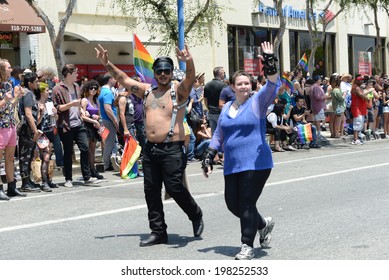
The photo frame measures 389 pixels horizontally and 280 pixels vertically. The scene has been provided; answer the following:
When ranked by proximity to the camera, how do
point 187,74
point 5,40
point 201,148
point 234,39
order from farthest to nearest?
1. point 234,39
2. point 5,40
3. point 201,148
4. point 187,74

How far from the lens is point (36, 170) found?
39.4ft

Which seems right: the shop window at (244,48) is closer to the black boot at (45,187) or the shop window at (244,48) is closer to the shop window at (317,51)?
the shop window at (317,51)

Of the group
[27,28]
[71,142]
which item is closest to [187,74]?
[71,142]

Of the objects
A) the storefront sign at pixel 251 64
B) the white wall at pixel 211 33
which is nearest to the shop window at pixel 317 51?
the white wall at pixel 211 33

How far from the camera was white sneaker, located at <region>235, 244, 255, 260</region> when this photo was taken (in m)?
6.66

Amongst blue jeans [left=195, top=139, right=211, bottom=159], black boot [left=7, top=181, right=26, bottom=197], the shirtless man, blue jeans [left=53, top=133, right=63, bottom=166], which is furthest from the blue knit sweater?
blue jeans [left=53, top=133, right=63, bottom=166]

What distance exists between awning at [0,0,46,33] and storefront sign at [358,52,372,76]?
21380 mm

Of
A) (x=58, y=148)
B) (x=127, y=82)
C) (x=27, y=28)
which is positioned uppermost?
(x=27, y=28)

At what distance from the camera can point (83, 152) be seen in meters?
12.5

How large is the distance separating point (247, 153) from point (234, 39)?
2373 centimetres

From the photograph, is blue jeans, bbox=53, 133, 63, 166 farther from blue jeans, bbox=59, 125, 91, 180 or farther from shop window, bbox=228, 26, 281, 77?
shop window, bbox=228, 26, 281, 77

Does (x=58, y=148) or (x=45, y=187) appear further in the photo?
(x=58, y=148)

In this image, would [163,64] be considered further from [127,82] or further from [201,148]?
[201,148]
